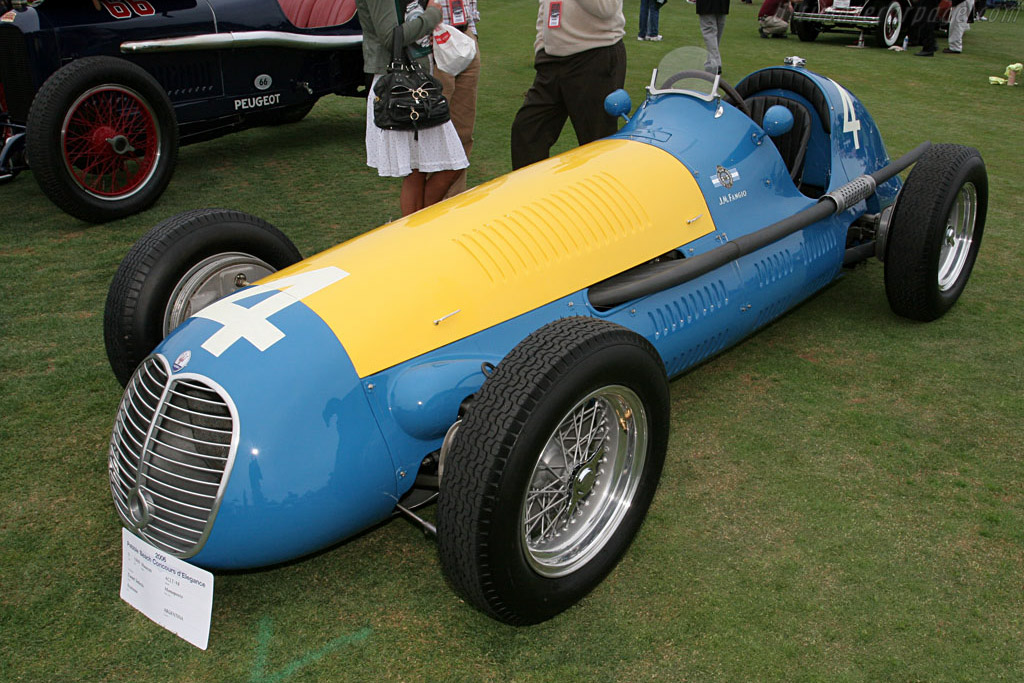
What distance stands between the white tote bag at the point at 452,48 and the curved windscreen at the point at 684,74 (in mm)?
1752

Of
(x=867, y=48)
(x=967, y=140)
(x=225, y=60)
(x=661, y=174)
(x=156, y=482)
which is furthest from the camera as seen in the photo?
(x=867, y=48)

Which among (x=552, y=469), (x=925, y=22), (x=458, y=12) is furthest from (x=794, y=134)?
(x=925, y=22)

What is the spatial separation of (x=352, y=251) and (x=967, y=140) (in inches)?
276

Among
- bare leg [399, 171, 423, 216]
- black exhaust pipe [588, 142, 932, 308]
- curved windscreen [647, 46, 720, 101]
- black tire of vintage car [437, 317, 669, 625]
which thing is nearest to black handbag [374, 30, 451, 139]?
bare leg [399, 171, 423, 216]

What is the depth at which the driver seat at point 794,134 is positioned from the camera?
4.23 meters

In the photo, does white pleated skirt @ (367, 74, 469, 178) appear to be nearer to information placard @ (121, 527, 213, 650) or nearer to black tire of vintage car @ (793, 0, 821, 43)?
information placard @ (121, 527, 213, 650)

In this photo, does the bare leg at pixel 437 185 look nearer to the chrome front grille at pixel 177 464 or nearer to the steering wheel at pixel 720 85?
the steering wheel at pixel 720 85

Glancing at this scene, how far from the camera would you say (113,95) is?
18.3 ft

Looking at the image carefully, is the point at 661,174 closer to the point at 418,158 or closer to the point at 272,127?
the point at 418,158

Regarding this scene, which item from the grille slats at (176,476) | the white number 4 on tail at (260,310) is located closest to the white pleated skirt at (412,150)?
the white number 4 on tail at (260,310)

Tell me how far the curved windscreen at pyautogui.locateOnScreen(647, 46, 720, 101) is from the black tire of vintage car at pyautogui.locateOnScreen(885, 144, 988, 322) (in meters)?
1.07

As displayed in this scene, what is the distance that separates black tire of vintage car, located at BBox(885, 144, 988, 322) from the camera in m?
3.96

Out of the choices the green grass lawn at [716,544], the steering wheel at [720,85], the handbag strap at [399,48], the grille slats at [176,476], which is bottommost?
the green grass lawn at [716,544]

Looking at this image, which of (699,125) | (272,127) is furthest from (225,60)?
(699,125)
